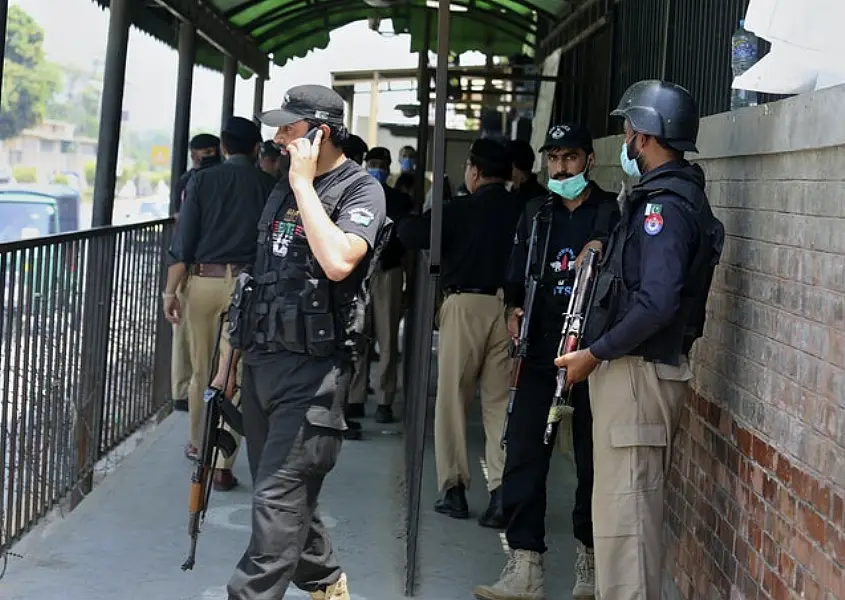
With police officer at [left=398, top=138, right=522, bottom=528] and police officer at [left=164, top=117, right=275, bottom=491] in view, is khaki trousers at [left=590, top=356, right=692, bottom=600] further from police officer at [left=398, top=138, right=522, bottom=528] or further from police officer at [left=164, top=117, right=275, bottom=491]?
police officer at [left=164, top=117, right=275, bottom=491]

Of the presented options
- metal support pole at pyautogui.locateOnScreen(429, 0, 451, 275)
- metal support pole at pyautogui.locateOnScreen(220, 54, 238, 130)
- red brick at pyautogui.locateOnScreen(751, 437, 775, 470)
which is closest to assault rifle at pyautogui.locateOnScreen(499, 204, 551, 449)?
metal support pole at pyautogui.locateOnScreen(429, 0, 451, 275)

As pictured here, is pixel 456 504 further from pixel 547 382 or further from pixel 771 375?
pixel 771 375

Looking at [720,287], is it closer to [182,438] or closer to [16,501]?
[16,501]

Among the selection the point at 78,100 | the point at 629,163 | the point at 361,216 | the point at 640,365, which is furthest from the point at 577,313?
the point at 78,100

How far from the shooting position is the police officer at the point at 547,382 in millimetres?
4723

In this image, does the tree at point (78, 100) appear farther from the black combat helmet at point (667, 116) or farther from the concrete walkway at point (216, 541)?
the black combat helmet at point (667, 116)

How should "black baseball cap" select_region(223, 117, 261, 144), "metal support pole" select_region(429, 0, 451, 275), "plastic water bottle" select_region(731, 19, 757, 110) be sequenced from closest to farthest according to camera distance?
1. "plastic water bottle" select_region(731, 19, 757, 110)
2. "metal support pole" select_region(429, 0, 451, 275)
3. "black baseball cap" select_region(223, 117, 261, 144)

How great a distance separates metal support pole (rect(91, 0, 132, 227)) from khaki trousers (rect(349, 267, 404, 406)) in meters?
2.10

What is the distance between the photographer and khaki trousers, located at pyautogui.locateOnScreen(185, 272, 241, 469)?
6438 mm

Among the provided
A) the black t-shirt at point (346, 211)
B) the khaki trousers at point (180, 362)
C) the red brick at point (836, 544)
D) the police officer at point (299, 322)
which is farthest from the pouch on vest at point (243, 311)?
the khaki trousers at point (180, 362)

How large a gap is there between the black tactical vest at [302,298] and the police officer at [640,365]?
70 cm

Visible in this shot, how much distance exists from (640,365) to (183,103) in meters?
6.65

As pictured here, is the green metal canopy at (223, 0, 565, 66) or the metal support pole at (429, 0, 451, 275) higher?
the green metal canopy at (223, 0, 565, 66)

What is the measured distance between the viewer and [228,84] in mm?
11727
